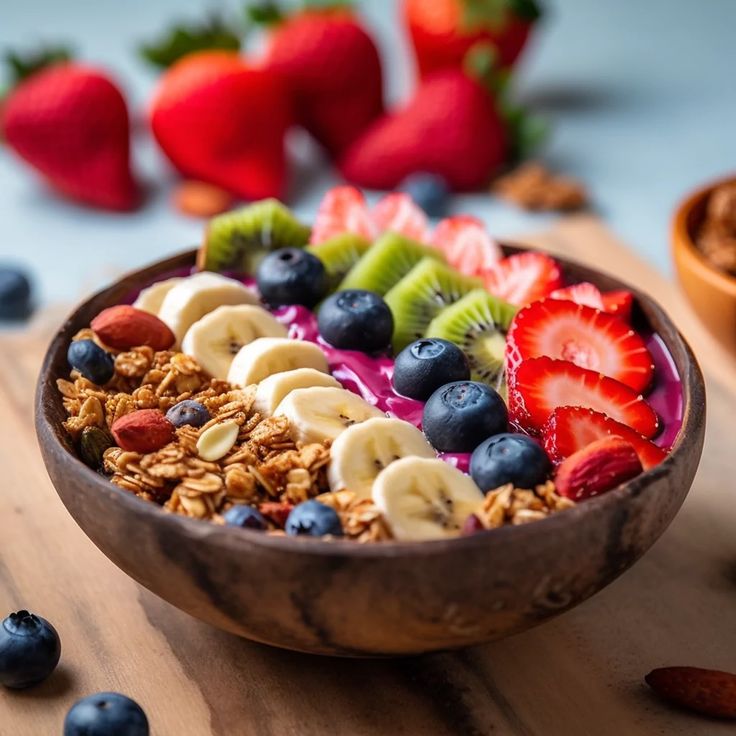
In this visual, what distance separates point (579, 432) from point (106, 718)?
2.39ft

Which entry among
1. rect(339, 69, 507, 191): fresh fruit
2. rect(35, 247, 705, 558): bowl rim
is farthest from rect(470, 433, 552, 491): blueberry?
rect(339, 69, 507, 191): fresh fruit

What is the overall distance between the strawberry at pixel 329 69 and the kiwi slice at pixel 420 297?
1.58 meters

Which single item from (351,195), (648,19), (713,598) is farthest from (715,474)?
(648,19)

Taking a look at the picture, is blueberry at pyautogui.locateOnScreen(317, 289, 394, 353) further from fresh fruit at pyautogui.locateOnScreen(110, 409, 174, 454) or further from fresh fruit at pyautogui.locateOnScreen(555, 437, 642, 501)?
fresh fruit at pyautogui.locateOnScreen(555, 437, 642, 501)

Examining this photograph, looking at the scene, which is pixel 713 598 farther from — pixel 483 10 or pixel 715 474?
pixel 483 10

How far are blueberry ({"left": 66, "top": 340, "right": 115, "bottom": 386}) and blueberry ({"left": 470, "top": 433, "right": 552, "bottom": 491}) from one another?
23.6 inches

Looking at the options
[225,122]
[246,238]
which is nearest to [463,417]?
[246,238]

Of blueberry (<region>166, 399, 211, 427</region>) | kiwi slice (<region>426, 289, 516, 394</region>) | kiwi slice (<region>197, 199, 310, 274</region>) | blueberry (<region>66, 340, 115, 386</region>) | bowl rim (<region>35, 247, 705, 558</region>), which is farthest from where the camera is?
kiwi slice (<region>197, 199, 310, 274</region>)

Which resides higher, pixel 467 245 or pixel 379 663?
pixel 467 245

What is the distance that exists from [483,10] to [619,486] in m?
2.42

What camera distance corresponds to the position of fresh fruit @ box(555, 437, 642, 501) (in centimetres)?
150

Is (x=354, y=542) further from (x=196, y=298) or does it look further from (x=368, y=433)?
(x=196, y=298)

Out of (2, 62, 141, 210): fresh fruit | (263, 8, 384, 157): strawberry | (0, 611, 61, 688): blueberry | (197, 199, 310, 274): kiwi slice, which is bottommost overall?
(0, 611, 61, 688): blueberry

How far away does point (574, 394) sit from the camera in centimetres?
171
